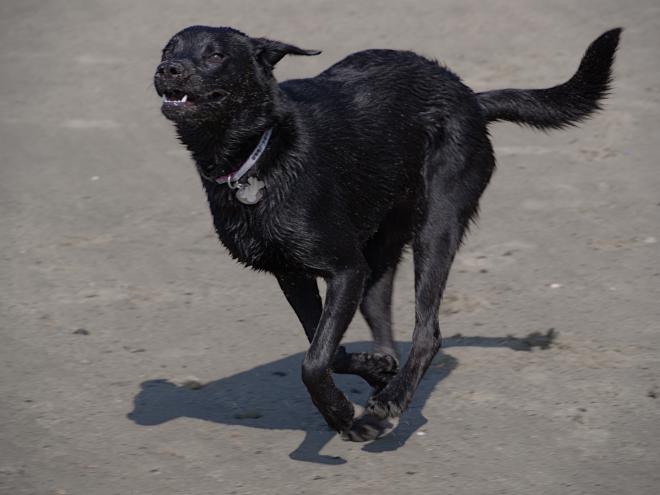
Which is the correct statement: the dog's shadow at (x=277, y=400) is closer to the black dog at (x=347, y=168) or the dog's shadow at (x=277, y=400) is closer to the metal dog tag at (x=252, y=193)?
the black dog at (x=347, y=168)

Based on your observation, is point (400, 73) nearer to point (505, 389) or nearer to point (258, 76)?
point (258, 76)

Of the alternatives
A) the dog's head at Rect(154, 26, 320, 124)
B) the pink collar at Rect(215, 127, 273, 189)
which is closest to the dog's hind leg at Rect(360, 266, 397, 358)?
the pink collar at Rect(215, 127, 273, 189)

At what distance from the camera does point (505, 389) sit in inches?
223

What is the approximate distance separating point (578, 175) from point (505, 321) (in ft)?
7.12

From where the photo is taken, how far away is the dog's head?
4770 mm

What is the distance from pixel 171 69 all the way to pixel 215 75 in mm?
192

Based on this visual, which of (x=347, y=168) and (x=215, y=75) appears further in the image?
(x=347, y=168)

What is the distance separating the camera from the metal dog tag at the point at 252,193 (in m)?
4.94

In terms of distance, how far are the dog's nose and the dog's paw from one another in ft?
5.06

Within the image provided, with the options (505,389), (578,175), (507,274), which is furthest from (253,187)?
(578,175)

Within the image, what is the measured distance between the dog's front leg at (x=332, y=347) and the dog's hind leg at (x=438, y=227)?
41 centimetres

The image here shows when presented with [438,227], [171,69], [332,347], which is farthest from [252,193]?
[438,227]

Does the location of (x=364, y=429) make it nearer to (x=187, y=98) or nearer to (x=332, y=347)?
(x=332, y=347)

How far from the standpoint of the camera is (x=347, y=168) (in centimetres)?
527
